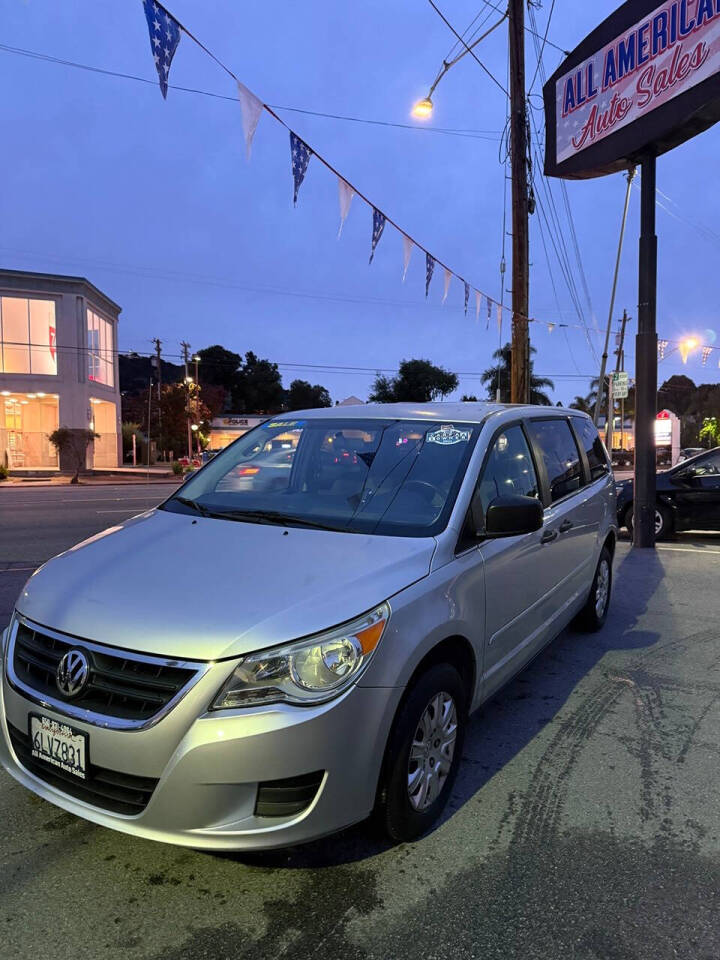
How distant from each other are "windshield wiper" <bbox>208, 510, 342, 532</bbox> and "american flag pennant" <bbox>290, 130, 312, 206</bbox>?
7.42 meters

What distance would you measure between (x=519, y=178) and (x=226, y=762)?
1440cm

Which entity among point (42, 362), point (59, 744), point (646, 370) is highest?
point (42, 362)

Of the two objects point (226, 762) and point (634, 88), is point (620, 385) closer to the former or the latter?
point (634, 88)

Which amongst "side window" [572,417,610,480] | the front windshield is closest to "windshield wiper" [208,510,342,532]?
the front windshield

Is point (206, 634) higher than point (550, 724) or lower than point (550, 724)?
higher

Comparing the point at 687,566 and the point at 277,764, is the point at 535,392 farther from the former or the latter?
the point at 277,764

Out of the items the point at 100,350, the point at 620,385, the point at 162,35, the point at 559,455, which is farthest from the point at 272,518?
the point at 100,350

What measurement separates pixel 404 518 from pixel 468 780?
1267 mm

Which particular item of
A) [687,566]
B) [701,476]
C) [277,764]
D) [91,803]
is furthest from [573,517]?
[701,476]

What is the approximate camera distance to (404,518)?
3.02 m

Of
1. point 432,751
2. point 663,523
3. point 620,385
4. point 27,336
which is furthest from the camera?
point 27,336

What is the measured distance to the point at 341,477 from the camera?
3.48 m

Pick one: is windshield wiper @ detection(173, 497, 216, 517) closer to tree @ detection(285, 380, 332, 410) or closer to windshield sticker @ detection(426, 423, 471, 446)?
windshield sticker @ detection(426, 423, 471, 446)

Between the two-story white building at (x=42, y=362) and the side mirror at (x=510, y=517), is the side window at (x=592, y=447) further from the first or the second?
the two-story white building at (x=42, y=362)
